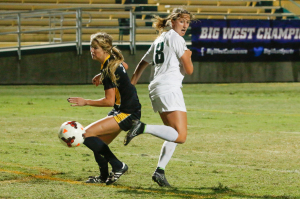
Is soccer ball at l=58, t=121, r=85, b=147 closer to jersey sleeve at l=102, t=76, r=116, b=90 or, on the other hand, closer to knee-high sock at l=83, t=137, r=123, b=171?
knee-high sock at l=83, t=137, r=123, b=171

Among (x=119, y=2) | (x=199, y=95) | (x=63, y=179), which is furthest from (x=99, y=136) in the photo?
(x=119, y=2)

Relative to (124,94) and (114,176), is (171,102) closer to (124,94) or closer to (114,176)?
(124,94)

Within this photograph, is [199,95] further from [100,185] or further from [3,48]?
[100,185]

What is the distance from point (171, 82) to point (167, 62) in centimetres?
22

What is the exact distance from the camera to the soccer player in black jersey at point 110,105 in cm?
561

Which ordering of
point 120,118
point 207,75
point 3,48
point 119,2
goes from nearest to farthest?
point 120,118 < point 3,48 < point 207,75 < point 119,2

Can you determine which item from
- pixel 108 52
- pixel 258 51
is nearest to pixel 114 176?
pixel 108 52

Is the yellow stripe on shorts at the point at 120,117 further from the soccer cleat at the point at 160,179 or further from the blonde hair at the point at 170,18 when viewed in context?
the blonde hair at the point at 170,18

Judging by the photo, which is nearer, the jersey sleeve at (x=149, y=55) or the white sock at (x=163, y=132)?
the white sock at (x=163, y=132)

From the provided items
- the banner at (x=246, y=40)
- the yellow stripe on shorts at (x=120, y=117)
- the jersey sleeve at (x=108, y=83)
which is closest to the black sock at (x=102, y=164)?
the yellow stripe on shorts at (x=120, y=117)

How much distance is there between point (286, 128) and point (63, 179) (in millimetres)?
5806

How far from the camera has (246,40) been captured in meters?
23.4

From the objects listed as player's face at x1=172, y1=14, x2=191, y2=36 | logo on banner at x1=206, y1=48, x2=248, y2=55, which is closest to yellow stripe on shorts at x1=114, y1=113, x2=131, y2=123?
player's face at x1=172, y1=14, x2=191, y2=36

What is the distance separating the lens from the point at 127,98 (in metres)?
5.74
